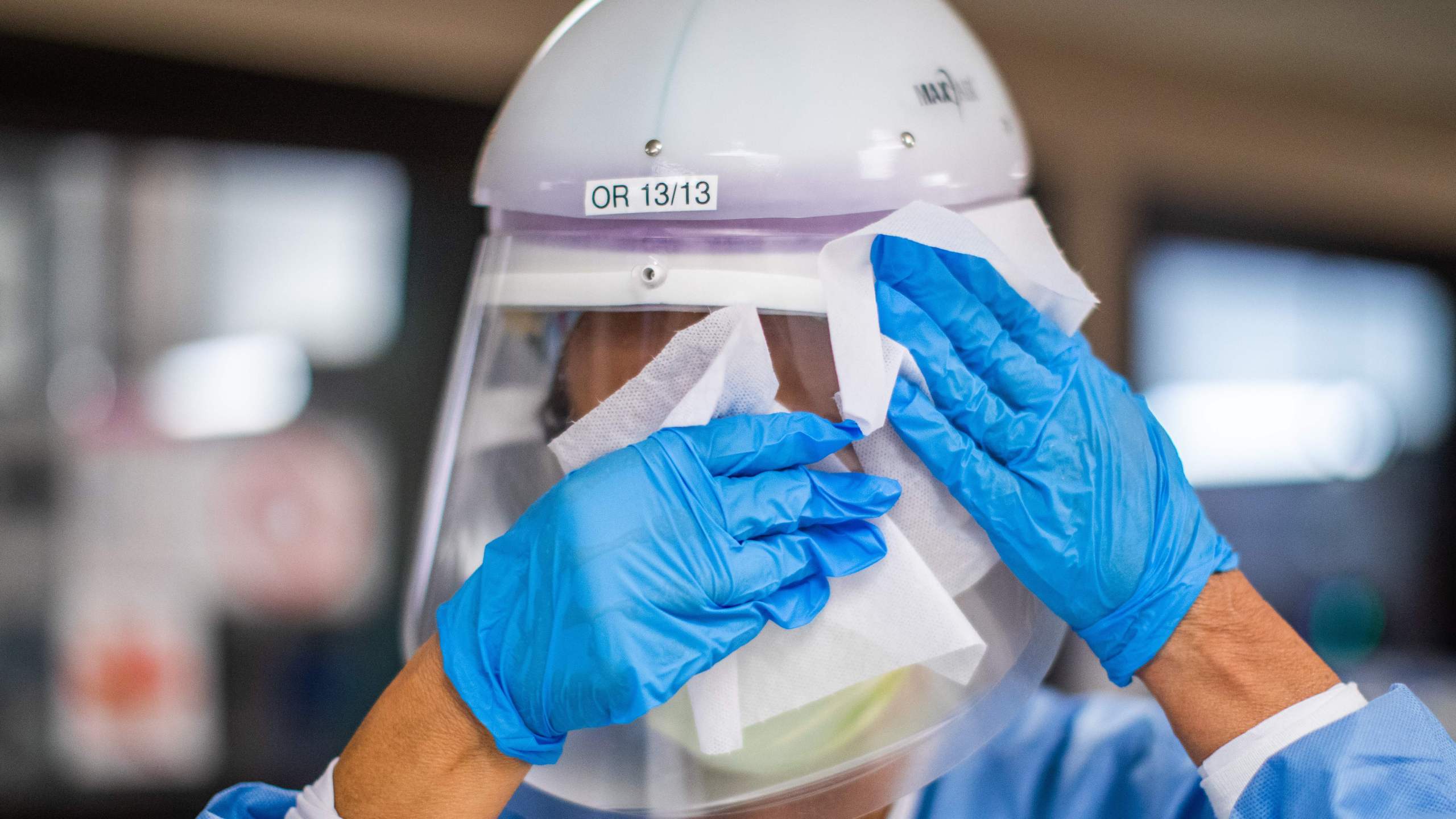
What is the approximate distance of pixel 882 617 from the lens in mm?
700

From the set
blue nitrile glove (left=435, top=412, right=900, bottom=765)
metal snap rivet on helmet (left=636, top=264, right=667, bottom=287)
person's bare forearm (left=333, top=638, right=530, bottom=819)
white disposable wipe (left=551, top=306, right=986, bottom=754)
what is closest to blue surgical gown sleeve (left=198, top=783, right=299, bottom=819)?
person's bare forearm (left=333, top=638, right=530, bottom=819)

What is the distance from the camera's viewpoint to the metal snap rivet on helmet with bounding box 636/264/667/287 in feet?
2.34

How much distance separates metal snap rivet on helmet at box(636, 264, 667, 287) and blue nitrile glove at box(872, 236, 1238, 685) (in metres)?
0.14

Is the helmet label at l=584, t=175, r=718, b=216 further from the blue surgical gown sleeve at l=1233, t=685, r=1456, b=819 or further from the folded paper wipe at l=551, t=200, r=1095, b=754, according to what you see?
the blue surgical gown sleeve at l=1233, t=685, r=1456, b=819

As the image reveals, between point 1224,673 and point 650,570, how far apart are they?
0.42 meters

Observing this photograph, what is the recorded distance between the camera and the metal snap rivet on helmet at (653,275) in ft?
2.34

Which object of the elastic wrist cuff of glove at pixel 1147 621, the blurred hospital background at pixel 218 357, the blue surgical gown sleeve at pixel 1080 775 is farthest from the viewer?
the blurred hospital background at pixel 218 357

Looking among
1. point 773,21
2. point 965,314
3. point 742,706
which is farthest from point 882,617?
point 773,21

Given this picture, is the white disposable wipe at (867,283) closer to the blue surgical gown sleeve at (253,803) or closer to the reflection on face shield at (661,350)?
the reflection on face shield at (661,350)

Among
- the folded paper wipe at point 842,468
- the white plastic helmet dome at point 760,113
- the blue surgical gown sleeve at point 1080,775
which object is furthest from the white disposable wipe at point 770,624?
the blue surgical gown sleeve at point 1080,775

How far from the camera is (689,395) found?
68 cm

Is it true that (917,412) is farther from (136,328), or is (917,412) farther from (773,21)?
(136,328)

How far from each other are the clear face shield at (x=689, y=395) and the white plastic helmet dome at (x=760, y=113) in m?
0.03

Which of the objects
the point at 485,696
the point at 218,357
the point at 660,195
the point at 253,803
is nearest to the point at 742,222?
the point at 660,195
